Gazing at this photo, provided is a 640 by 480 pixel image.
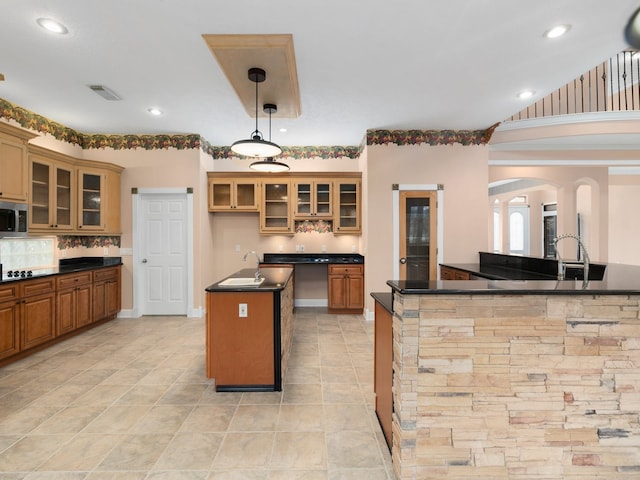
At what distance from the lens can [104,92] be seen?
355 centimetres

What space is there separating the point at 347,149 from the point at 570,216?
17.1 feet

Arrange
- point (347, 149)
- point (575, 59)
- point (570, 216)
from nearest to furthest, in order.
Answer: point (575, 59) → point (347, 149) → point (570, 216)

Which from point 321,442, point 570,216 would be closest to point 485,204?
point 570,216

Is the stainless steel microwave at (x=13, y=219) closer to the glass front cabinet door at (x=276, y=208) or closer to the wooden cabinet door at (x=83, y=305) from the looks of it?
the wooden cabinet door at (x=83, y=305)

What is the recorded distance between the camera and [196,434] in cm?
208

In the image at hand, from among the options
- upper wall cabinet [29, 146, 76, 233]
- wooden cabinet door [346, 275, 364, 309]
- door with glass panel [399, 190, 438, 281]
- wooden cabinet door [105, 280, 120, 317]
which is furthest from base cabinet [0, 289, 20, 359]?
door with glass panel [399, 190, 438, 281]

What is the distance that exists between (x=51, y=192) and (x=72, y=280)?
123 cm

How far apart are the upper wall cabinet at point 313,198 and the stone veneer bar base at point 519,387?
3979 mm

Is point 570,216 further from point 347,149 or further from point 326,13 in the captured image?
point 326,13

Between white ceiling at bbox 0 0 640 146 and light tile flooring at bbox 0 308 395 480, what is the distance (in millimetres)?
3046

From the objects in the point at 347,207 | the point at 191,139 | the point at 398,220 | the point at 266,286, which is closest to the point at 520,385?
the point at 266,286

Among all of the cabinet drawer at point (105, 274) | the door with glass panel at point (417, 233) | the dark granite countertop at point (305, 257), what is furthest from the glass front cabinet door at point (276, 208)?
the cabinet drawer at point (105, 274)

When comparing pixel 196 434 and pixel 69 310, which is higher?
pixel 69 310

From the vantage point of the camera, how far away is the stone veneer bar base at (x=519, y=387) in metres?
1.63
